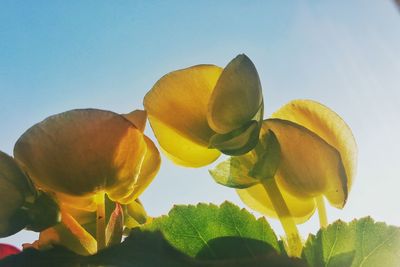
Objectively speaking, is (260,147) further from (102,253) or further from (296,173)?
(102,253)

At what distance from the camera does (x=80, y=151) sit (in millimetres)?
404

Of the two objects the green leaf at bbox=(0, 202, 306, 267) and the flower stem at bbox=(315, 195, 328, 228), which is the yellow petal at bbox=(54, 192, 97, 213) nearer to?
the green leaf at bbox=(0, 202, 306, 267)

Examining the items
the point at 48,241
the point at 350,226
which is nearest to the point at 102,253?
the point at 48,241

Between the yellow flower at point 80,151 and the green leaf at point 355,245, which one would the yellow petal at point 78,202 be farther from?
the green leaf at point 355,245

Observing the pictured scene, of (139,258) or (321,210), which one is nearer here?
(139,258)

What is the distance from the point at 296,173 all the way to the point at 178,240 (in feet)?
0.32

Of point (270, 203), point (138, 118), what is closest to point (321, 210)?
point (270, 203)

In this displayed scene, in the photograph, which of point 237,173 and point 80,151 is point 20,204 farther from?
point 237,173

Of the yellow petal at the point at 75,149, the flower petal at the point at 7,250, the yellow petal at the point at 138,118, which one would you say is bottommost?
the flower petal at the point at 7,250

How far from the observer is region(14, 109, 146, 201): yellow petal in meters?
0.41

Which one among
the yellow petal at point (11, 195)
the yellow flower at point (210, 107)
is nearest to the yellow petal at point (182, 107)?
the yellow flower at point (210, 107)

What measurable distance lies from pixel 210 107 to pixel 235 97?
2 cm

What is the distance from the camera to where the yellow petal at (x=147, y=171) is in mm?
463

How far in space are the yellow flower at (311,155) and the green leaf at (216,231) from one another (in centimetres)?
4
